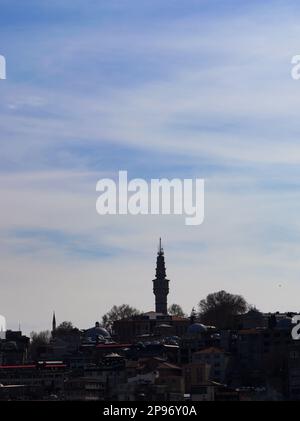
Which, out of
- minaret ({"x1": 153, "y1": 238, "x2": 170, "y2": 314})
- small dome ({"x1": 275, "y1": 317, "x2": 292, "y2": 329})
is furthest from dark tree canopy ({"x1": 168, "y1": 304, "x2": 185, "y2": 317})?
small dome ({"x1": 275, "y1": 317, "x2": 292, "y2": 329})

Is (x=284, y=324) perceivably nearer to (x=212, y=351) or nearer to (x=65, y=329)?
(x=212, y=351)

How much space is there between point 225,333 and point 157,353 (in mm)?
4760

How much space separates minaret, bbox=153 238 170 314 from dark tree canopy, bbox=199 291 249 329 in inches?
358

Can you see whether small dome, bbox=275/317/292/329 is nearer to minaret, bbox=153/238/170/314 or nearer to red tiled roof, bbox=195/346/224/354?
red tiled roof, bbox=195/346/224/354

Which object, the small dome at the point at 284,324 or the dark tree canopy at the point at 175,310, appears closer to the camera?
the small dome at the point at 284,324

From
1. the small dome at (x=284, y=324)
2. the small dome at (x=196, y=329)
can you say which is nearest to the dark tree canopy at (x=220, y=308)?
the small dome at (x=196, y=329)

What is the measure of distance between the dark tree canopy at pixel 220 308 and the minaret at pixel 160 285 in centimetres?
909

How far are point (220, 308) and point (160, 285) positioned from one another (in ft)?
46.1

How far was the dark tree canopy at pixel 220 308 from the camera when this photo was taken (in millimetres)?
129000

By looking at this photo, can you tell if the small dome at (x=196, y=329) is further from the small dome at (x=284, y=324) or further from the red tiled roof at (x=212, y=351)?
the red tiled roof at (x=212, y=351)

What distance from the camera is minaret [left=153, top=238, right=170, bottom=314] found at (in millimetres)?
143750
